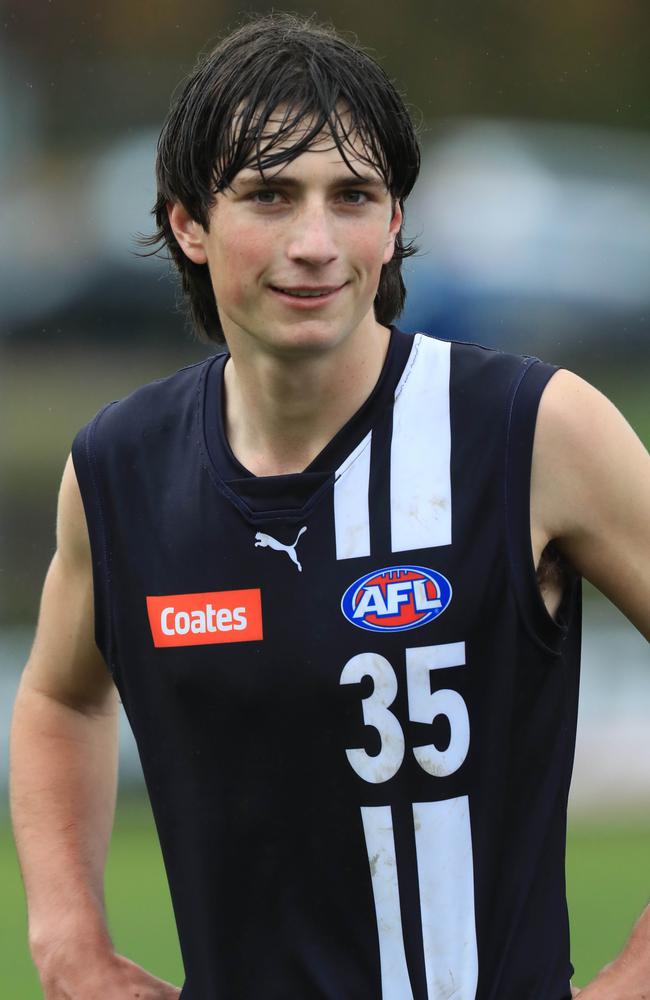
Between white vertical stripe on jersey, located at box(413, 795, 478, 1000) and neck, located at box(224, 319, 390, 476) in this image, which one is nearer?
white vertical stripe on jersey, located at box(413, 795, 478, 1000)

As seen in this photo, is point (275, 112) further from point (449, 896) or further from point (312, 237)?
point (449, 896)

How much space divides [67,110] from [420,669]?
552 centimetres

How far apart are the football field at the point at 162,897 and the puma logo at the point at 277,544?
3154mm

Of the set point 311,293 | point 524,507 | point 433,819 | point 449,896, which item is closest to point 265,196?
point 311,293

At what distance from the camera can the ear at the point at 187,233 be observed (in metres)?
2.57

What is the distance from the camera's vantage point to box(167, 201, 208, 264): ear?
257cm

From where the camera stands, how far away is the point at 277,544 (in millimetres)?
2326

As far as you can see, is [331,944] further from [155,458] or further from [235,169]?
[235,169]

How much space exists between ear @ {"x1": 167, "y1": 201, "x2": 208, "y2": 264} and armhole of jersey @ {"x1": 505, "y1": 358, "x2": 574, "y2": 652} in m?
0.62

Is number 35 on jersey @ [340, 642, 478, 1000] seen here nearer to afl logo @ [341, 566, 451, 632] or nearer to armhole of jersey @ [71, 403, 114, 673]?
afl logo @ [341, 566, 451, 632]

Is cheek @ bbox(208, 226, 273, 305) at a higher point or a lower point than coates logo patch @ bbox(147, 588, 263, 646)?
higher

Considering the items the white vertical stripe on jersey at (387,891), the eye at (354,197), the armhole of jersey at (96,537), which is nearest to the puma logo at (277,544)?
the armhole of jersey at (96,537)

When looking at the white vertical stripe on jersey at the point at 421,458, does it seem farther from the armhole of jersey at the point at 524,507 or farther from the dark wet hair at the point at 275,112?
the dark wet hair at the point at 275,112

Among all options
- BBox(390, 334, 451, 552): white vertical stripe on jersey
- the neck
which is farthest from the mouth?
BBox(390, 334, 451, 552): white vertical stripe on jersey
